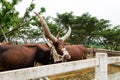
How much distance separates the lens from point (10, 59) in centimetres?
602

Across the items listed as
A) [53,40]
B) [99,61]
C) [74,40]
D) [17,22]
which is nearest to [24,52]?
[53,40]

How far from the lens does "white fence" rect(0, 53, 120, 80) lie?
2871 mm

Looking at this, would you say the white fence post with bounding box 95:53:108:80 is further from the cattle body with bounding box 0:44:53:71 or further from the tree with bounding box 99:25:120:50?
the tree with bounding box 99:25:120:50

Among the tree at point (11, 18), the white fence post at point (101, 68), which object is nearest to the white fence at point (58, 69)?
the white fence post at point (101, 68)

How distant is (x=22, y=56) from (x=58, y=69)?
2.90 meters

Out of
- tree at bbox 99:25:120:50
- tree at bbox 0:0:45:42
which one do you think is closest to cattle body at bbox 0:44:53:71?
tree at bbox 0:0:45:42

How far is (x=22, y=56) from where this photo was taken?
20.6ft

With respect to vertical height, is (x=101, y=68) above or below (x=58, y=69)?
below

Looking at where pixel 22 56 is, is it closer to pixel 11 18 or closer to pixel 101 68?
pixel 101 68

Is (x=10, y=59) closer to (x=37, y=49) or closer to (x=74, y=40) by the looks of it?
(x=37, y=49)

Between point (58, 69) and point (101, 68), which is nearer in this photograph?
point (58, 69)

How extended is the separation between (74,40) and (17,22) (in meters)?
13.1

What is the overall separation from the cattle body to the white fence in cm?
233

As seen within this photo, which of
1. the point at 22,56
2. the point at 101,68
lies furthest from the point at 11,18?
the point at 101,68
